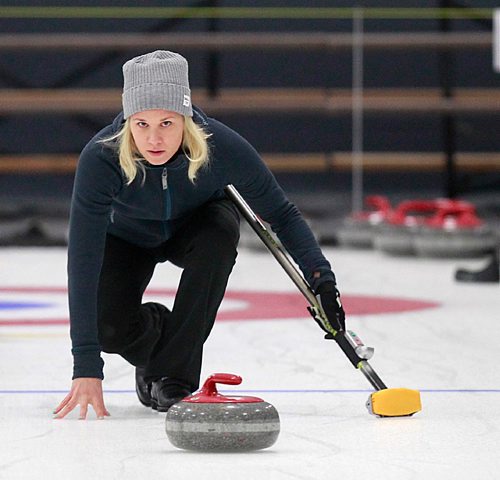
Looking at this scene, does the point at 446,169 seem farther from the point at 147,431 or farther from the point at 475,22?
the point at 147,431

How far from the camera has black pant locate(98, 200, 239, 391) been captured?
2.06m

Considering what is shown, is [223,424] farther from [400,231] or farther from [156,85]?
[400,231]

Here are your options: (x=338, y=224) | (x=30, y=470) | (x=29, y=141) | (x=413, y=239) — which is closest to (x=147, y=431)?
(x=30, y=470)

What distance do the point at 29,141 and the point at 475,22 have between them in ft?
9.16

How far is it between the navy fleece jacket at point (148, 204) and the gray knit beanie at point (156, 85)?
10cm

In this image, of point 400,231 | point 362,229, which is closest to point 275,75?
point 362,229

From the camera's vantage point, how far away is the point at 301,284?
6.98 ft

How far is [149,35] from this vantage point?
734 cm

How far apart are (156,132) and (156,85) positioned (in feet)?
0.24

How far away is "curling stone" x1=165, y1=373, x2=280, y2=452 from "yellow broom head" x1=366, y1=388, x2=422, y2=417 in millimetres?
333

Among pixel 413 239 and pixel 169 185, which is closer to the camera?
pixel 169 185

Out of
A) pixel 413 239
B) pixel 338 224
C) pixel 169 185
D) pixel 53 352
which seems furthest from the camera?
pixel 338 224

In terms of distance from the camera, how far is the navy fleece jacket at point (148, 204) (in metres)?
1.96

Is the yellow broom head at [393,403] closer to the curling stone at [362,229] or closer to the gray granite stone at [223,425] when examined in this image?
the gray granite stone at [223,425]
